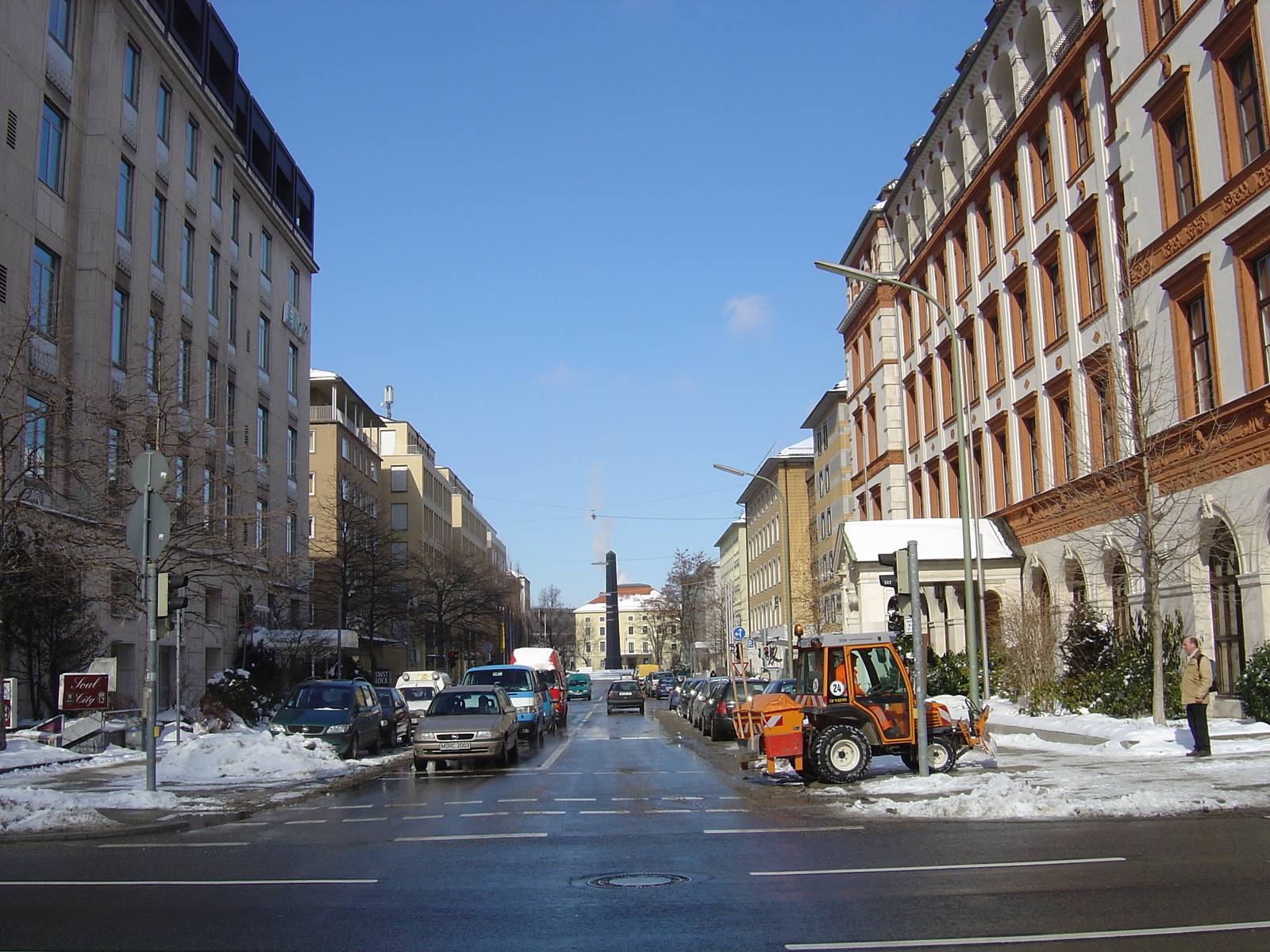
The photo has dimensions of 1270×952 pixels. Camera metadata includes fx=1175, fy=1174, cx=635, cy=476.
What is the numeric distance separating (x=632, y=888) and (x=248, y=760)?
13.4m

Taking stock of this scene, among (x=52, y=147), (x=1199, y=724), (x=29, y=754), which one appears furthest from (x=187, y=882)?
(x=52, y=147)

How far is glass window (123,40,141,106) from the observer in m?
35.3

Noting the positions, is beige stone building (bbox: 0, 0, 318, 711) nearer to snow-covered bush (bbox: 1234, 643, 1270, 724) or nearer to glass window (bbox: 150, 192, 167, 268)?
glass window (bbox: 150, 192, 167, 268)

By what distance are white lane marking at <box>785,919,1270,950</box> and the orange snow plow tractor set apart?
939 centimetres

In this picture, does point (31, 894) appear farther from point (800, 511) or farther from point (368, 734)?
point (800, 511)

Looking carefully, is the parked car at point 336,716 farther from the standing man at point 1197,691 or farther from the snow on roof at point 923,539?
the snow on roof at point 923,539

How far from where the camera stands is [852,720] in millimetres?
→ 16422

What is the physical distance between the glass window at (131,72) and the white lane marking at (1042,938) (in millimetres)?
35707

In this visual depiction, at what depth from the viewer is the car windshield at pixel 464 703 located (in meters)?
22.8

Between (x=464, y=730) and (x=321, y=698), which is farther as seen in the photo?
(x=321, y=698)

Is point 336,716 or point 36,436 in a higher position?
point 36,436

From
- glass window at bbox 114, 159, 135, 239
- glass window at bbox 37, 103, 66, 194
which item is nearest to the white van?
glass window at bbox 114, 159, 135, 239

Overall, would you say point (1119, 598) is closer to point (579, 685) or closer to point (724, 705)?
point (724, 705)

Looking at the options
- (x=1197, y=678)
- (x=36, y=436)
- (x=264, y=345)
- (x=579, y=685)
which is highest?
(x=264, y=345)
